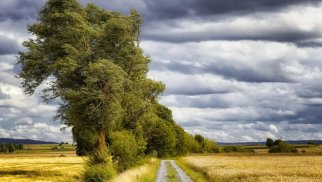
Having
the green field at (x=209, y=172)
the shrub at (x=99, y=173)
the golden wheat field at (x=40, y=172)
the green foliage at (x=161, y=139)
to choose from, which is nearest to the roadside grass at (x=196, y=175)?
the green field at (x=209, y=172)

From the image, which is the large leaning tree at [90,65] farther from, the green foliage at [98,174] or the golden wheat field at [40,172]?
the green foliage at [98,174]

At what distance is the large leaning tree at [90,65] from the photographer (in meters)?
50.2

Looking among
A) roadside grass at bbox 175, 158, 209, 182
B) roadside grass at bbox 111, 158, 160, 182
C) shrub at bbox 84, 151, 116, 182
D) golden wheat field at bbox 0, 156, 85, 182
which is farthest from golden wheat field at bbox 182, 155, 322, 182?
golden wheat field at bbox 0, 156, 85, 182

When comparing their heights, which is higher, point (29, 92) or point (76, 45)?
point (76, 45)

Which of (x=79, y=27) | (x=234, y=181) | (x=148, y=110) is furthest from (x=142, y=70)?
(x=234, y=181)

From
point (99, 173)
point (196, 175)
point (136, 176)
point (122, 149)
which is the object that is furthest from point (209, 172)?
point (99, 173)

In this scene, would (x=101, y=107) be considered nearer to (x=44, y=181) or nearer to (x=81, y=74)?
(x=81, y=74)

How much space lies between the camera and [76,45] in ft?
177

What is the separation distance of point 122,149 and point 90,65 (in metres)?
9.75

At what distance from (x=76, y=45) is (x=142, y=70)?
26.8 feet

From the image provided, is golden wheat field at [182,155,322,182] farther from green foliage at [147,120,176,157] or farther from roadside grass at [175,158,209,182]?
green foliage at [147,120,176,157]

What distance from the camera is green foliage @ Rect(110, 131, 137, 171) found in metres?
51.0

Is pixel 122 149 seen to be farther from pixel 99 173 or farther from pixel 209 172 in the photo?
pixel 99 173

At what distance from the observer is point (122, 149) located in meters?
51.1
